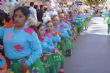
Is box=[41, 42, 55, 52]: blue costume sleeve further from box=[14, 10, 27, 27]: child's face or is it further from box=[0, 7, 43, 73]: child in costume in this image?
box=[14, 10, 27, 27]: child's face

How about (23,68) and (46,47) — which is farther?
(46,47)

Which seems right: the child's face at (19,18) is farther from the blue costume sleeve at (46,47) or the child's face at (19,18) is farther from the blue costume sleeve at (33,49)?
the blue costume sleeve at (46,47)

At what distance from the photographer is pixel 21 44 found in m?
4.51

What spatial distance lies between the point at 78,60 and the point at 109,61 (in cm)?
93

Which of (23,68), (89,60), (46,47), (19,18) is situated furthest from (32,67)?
(89,60)

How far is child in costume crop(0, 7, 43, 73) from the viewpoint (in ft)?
14.7

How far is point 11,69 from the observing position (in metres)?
Result: 4.66

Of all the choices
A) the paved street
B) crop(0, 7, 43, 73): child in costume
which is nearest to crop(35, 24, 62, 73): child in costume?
crop(0, 7, 43, 73): child in costume

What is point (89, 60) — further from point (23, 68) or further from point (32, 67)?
point (23, 68)

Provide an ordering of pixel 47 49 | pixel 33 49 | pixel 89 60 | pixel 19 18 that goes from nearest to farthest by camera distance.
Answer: pixel 19 18
pixel 33 49
pixel 47 49
pixel 89 60

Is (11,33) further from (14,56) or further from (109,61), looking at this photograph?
(109,61)

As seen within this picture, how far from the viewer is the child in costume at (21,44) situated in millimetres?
4484

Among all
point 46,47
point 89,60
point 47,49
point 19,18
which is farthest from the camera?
point 89,60

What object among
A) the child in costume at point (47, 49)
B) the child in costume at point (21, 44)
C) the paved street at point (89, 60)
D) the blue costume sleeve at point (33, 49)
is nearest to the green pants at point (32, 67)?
the child in costume at point (21, 44)
